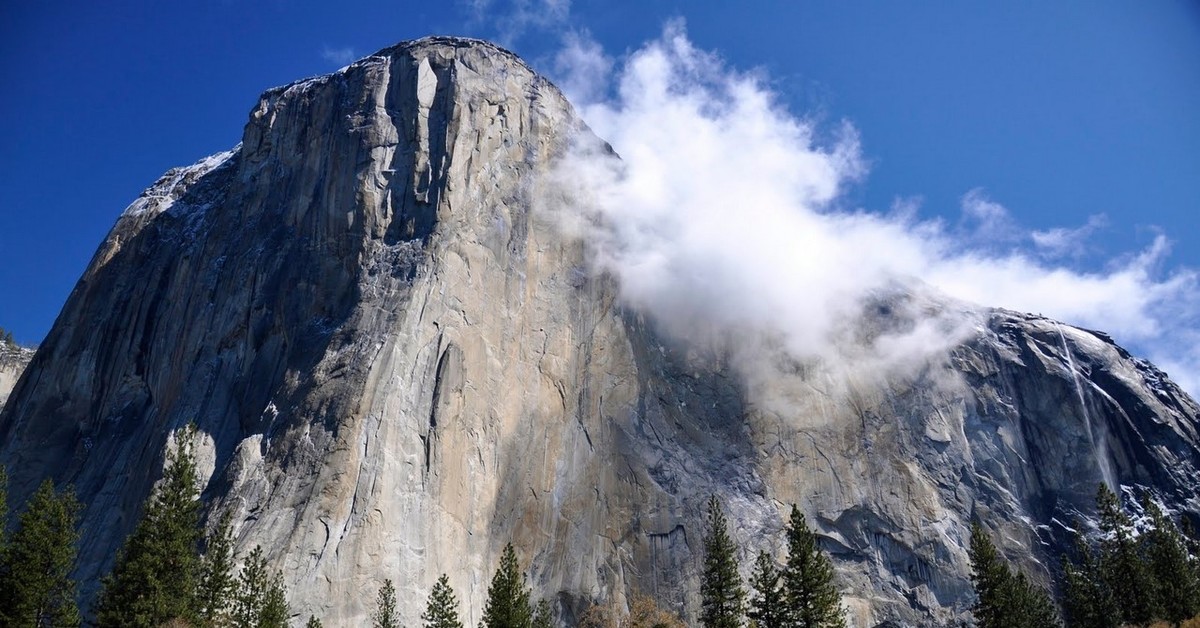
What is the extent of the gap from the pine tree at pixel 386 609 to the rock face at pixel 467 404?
3.51ft

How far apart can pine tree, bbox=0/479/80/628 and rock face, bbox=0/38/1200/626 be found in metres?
11.5

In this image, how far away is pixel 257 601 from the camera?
43156 mm

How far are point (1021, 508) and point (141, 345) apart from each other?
70466 millimetres

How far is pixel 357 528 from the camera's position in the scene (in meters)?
53.4

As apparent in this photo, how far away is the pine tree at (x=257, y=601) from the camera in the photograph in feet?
136

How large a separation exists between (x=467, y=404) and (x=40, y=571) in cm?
2720

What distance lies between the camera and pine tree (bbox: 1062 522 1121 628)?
56281 mm

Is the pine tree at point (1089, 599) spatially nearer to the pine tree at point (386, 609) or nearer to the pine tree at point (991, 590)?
the pine tree at point (991, 590)

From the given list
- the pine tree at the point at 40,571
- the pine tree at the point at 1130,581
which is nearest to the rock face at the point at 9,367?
the pine tree at the point at 40,571

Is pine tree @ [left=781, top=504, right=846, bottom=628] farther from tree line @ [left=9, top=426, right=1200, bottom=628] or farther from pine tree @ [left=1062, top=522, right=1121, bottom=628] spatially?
pine tree @ [left=1062, top=522, right=1121, bottom=628]

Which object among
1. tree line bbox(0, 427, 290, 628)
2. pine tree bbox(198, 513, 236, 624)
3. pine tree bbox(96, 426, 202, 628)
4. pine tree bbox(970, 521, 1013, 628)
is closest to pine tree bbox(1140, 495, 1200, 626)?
pine tree bbox(970, 521, 1013, 628)

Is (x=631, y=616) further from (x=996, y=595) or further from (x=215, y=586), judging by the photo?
(x=215, y=586)

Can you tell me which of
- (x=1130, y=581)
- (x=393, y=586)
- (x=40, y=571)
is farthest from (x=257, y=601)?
(x=1130, y=581)

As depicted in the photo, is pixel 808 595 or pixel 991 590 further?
pixel 991 590
